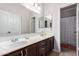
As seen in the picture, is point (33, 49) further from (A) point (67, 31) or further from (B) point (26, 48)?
(A) point (67, 31)

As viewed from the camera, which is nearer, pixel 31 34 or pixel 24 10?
pixel 24 10

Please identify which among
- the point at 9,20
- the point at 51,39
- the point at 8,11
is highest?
the point at 8,11

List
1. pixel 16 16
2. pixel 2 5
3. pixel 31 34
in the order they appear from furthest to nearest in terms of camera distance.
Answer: pixel 31 34 → pixel 16 16 → pixel 2 5

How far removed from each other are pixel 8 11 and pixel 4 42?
62 centimetres

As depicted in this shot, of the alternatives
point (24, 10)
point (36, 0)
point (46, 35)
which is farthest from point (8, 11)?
point (46, 35)

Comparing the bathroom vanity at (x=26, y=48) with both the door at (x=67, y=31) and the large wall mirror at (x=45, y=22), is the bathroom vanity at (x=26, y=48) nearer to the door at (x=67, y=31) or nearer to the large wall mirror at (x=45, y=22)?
the large wall mirror at (x=45, y=22)

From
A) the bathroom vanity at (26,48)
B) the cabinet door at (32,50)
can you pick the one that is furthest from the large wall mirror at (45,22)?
the cabinet door at (32,50)

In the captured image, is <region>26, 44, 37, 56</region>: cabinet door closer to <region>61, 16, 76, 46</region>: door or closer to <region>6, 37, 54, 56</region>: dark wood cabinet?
<region>6, 37, 54, 56</region>: dark wood cabinet

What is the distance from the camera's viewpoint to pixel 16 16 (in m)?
1.75

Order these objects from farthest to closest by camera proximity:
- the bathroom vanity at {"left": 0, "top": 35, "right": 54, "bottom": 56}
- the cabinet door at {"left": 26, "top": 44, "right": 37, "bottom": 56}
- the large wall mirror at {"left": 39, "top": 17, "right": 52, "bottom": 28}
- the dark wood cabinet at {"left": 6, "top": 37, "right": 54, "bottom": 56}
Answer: the large wall mirror at {"left": 39, "top": 17, "right": 52, "bottom": 28} → the cabinet door at {"left": 26, "top": 44, "right": 37, "bottom": 56} → the dark wood cabinet at {"left": 6, "top": 37, "right": 54, "bottom": 56} → the bathroom vanity at {"left": 0, "top": 35, "right": 54, "bottom": 56}

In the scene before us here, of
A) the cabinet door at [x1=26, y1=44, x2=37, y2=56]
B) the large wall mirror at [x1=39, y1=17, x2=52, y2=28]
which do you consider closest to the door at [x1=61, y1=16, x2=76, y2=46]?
the large wall mirror at [x1=39, y1=17, x2=52, y2=28]

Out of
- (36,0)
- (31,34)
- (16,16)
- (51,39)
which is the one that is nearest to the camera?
(36,0)

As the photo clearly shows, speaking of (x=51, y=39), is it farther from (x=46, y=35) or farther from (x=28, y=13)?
(x=28, y=13)

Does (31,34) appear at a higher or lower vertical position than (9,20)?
lower
